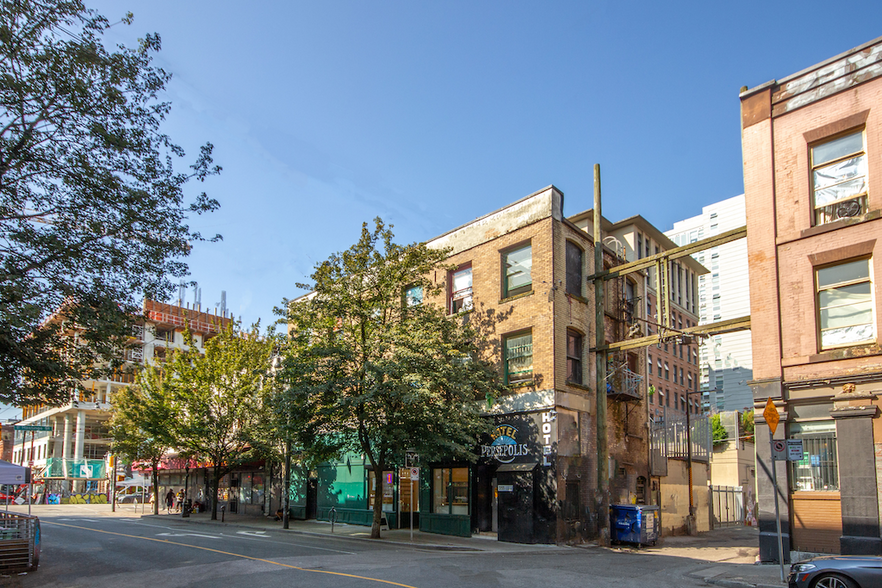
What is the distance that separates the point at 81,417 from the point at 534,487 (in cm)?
7183

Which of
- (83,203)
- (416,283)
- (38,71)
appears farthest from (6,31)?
(416,283)

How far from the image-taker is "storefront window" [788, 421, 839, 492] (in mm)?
16250

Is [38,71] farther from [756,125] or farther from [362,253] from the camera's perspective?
[756,125]

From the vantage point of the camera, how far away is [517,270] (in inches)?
1015

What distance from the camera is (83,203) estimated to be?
14023 mm

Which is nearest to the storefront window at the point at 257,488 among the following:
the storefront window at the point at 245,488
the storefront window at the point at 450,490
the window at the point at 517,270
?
the storefront window at the point at 245,488

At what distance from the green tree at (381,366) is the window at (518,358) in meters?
0.67

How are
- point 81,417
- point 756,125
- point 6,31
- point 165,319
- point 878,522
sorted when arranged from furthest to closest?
point 165,319, point 81,417, point 756,125, point 878,522, point 6,31

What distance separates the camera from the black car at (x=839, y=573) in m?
10.3

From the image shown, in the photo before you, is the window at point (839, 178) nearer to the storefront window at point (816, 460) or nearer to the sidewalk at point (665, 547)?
the storefront window at point (816, 460)

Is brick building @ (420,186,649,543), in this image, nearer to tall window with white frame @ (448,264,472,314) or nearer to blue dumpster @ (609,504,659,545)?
tall window with white frame @ (448,264,472,314)

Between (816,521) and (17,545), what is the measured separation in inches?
755

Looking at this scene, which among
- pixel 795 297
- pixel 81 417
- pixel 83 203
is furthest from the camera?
pixel 81 417

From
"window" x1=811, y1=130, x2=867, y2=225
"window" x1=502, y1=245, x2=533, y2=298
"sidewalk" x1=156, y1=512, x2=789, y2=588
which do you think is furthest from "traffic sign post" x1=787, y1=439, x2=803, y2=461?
"window" x1=502, y1=245, x2=533, y2=298
